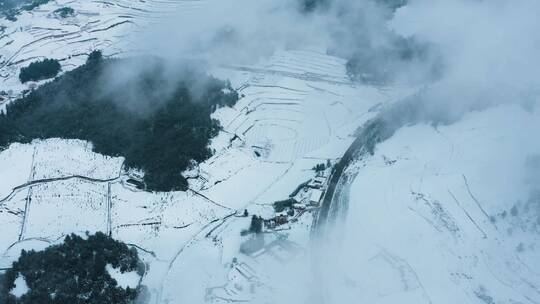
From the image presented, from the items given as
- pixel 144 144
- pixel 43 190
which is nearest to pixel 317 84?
pixel 144 144

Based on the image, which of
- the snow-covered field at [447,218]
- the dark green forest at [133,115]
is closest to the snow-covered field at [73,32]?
the dark green forest at [133,115]

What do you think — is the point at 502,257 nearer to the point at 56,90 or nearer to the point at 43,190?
the point at 43,190

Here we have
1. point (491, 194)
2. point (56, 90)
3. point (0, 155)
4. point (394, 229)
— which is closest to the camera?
point (394, 229)

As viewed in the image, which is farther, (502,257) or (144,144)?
(144,144)

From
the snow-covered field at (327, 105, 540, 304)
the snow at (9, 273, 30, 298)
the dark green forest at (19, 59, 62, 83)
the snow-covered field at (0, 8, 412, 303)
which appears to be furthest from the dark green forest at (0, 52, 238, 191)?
the snow-covered field at (327, 105, 540, 304)

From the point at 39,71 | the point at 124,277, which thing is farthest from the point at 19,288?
the point at 39,71

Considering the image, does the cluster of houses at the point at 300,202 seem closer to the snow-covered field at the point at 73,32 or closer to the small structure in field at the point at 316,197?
the small structure in field at the point at 316,197

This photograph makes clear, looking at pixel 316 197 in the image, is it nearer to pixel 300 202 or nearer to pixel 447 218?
pixel 300 202
